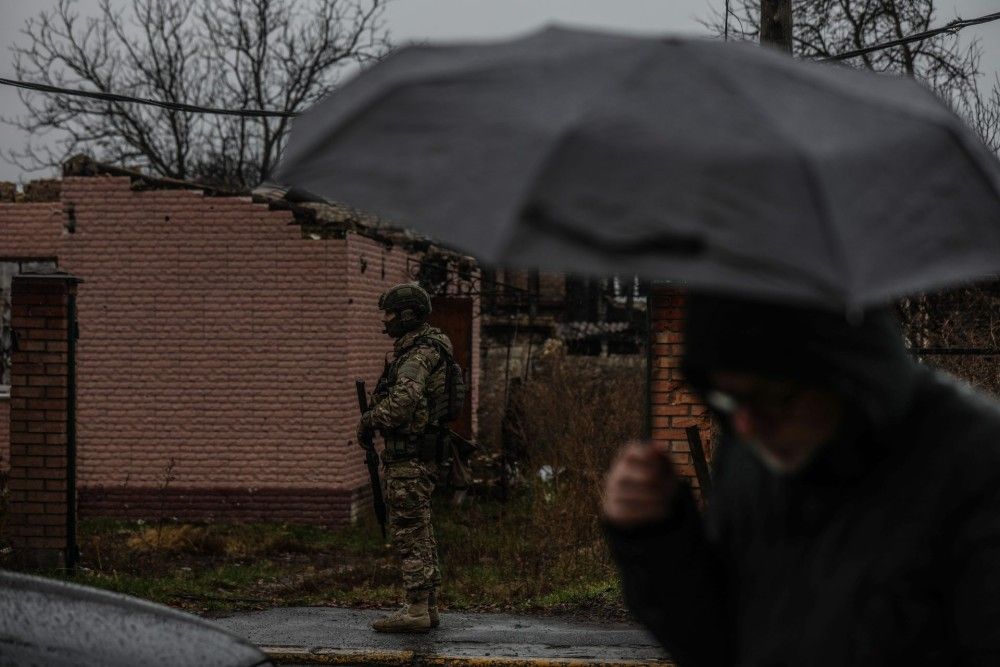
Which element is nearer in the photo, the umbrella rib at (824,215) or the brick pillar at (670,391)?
→ the umbrella rib at (824,215)

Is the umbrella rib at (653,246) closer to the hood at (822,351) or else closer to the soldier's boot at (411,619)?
the hood at (822,351)

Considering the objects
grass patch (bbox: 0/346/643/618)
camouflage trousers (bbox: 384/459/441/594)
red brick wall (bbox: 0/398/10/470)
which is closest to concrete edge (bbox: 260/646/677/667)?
camouflage trousers (bbox: 384/459/441/594)

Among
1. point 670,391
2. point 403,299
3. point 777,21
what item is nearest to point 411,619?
point 403,299

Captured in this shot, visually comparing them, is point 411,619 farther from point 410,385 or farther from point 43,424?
point 43,424

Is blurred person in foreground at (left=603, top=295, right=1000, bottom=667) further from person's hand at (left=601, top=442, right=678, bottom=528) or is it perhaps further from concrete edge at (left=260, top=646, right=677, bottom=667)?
concrete edge at (left=260, top=646, right=677, bottom=667)

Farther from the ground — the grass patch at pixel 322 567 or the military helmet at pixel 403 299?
the military helmet at pixel 403 299

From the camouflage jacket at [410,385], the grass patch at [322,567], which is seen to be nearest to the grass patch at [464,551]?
the grass patch at [322,567]

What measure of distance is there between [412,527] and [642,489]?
5895 mm

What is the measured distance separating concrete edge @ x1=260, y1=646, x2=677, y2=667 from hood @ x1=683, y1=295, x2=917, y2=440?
5353 millimetres

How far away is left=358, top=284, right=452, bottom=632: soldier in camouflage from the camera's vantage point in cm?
760

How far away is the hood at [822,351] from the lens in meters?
1.63

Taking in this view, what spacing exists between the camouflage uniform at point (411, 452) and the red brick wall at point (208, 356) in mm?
4785

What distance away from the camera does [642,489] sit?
1883 mm

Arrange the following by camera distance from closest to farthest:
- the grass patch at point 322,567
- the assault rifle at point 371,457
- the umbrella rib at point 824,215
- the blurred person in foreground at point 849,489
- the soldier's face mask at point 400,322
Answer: the umbrella rib at point 824,215, the blurred person in foreground at point 849,489, the soldier's face mask at point 400,322, the assault rifle at point 371,457, the grass patch at point 322,567
